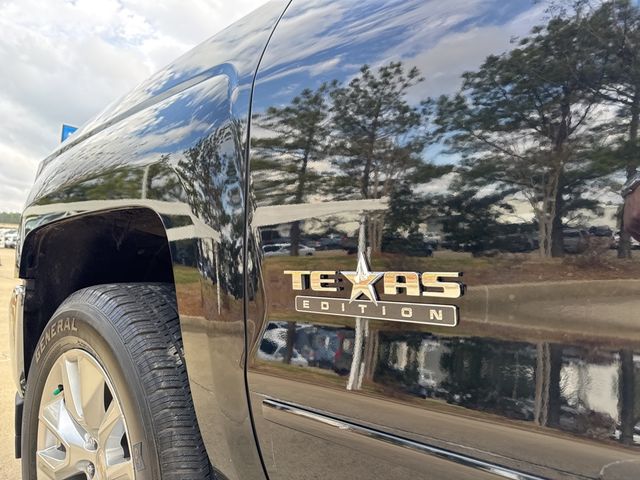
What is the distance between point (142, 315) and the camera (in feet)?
5.87

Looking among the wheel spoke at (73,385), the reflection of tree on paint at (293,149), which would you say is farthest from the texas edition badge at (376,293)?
the wheel spoke at (73,385)

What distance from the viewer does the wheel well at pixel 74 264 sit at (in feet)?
8.29

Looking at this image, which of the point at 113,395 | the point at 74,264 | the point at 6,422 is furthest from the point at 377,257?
the point at 6,422

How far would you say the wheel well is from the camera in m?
2.53

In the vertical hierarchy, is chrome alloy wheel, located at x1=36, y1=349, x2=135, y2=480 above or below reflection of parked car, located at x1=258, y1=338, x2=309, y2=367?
below

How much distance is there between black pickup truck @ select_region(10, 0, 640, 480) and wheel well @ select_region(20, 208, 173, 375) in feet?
1.78

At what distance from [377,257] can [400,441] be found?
0.39 meters

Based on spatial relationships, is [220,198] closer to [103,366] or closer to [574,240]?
[103,366]

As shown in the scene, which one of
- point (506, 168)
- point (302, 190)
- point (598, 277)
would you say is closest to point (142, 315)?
point (302, 190)

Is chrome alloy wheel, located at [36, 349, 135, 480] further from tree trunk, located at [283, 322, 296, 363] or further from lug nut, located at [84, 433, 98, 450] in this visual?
tree trunk, located at [283, 322, 296, 363]

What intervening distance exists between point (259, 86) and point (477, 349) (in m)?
0.91

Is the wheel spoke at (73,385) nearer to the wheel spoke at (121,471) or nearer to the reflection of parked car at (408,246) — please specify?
the wheel spoke at (121,471)

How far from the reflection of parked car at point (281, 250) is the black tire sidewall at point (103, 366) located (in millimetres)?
591

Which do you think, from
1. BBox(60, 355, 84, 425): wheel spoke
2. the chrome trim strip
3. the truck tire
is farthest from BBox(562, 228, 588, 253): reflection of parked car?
BBox(60, 355, 84, 425): wheel spoke
